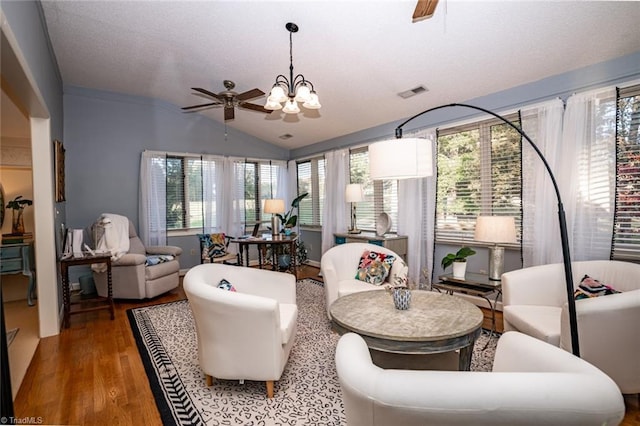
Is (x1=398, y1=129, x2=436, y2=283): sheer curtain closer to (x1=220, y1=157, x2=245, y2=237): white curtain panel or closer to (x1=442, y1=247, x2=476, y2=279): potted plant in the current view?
(x1=442, y1=247, x2=476, y2=279): potted plant

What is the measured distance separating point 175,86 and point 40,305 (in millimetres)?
3333

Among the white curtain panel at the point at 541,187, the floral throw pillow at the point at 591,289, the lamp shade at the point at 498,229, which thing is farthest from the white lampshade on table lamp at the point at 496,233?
the floral throw pillow at the point at 591,289

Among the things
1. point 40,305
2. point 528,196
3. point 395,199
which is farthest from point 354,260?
point 40,305

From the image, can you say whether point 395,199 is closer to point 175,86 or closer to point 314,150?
point 314,150

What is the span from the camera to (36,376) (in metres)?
2.34

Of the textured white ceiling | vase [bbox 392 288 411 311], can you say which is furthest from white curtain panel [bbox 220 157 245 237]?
vase [bbox 392 288 411 311]

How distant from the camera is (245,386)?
2.20 metres

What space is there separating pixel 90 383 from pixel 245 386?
3.69 feet

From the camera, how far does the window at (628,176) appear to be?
271cm

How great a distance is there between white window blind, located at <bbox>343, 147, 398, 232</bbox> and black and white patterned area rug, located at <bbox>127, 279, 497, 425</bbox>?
2300 millimetres

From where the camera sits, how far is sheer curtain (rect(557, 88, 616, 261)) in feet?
9.20

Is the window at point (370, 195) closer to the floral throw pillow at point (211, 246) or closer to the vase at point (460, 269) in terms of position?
the vase at point (460, 269)

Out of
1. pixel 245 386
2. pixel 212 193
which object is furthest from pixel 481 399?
pixel 212 193

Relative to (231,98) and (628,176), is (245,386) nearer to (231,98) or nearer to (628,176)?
(231,98)
